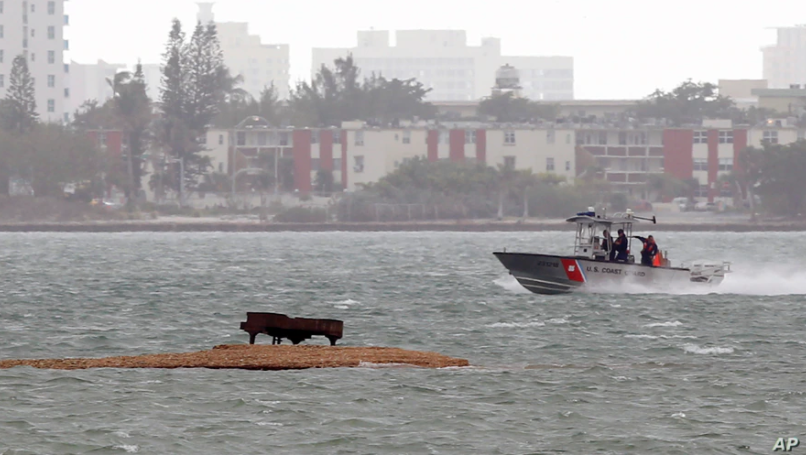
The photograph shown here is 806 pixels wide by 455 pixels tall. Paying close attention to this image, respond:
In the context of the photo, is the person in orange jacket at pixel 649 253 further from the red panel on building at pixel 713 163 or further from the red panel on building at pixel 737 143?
the red panel on building at pixel 737 143

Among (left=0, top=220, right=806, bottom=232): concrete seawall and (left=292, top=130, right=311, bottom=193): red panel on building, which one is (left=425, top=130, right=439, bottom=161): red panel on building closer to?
(left=0, top=220, right=806, bottom=232): concrete seawall

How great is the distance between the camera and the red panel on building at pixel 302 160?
538ft

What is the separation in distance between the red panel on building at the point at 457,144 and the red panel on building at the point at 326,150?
1399cm

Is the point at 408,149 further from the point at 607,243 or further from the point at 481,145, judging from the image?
the point at 607,243

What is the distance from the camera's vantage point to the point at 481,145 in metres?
164

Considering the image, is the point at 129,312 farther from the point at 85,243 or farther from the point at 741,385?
the point at 85,243

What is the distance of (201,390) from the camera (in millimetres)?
24859

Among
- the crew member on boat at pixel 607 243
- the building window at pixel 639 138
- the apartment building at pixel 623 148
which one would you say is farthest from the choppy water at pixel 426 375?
the building window at pixel 639 138

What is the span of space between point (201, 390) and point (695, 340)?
14.8 m

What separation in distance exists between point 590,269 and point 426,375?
66.2 feet

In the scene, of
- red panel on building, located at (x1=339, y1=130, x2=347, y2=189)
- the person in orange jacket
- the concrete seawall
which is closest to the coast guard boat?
the person in orange jacket

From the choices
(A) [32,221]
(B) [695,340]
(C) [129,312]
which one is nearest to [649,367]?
(B) [695,340]

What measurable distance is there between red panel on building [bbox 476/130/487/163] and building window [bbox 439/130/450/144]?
368 cm

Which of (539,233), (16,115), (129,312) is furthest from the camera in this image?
(16,115)
